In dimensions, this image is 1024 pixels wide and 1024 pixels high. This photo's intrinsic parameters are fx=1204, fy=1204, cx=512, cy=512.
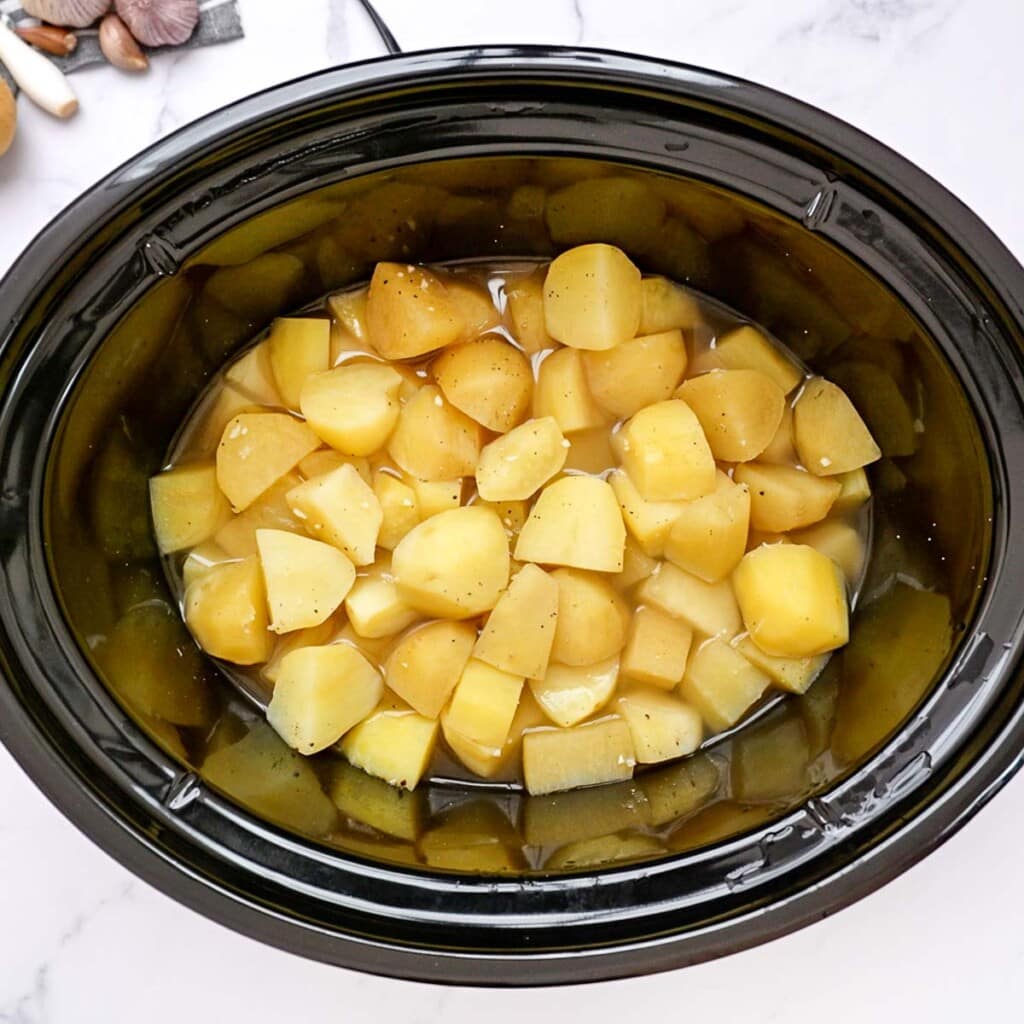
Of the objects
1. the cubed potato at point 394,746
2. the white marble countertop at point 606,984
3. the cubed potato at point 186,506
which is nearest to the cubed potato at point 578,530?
the cubed potato at point 394,746

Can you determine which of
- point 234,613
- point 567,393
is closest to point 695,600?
point 567,393

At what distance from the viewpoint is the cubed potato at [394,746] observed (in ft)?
4.36

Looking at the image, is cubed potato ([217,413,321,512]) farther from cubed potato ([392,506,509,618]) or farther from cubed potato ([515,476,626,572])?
Result: cubed potato ([515,476,626,572])

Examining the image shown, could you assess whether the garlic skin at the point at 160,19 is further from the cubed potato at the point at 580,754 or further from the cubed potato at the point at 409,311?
the cubed potato at the point at 580,754

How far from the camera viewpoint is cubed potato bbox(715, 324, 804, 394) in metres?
1.37

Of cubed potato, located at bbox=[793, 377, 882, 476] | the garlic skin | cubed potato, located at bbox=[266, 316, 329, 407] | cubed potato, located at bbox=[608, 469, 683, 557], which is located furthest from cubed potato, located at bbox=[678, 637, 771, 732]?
the garlic skin

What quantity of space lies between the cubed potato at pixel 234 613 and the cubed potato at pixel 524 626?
25 cm

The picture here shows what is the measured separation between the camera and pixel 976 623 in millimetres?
1134

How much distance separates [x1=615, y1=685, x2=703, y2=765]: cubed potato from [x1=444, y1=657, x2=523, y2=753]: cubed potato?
0.13 metres

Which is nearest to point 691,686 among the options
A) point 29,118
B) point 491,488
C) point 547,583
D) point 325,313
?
point 547,583

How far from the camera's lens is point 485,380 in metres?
1.33

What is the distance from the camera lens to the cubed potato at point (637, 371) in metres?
1.33

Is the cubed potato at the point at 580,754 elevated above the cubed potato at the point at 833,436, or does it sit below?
below

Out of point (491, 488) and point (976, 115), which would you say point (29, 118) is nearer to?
point (491, 488)
